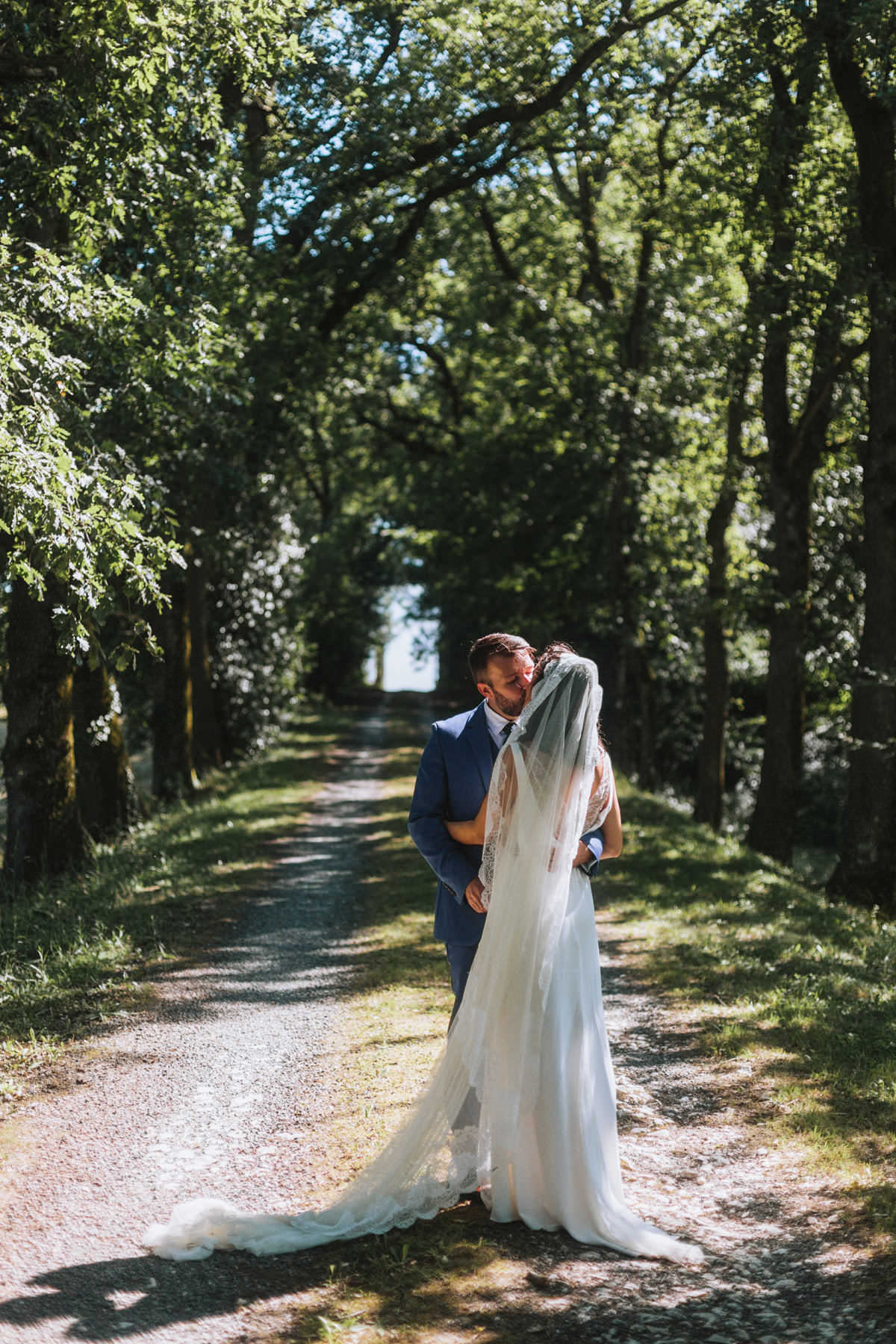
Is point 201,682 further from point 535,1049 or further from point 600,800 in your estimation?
point 535,1049

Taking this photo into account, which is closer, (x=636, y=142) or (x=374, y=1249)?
(x=374, y=1249)

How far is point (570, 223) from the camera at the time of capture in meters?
24.4

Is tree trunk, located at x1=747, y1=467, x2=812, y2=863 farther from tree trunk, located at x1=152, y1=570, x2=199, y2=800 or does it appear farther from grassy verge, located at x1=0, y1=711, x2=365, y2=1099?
tree trunk, located at x1=152, y1=570, x2=199, y2=800

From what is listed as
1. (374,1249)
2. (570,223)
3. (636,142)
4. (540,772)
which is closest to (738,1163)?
(374,1249)

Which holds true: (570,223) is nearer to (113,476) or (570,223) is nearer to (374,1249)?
(113,476)

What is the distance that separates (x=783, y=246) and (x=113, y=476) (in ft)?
30.2

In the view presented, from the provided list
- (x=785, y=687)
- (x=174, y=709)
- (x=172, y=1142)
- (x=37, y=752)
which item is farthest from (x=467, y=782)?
(x=174, y=709)

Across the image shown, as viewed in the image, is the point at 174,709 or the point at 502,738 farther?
the point at 174,709

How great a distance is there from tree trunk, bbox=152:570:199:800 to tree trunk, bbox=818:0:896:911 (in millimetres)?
9389

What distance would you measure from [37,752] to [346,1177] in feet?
24.9

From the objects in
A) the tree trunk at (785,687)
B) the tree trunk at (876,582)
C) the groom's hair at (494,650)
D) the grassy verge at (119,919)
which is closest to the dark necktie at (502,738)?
the groom's hair at (494,650)

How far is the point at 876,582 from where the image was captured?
46.5 ft

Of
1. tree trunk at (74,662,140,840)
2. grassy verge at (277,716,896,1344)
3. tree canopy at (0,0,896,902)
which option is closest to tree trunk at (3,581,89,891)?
tree canopy at (0,0,896,902)

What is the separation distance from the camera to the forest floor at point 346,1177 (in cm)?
442
